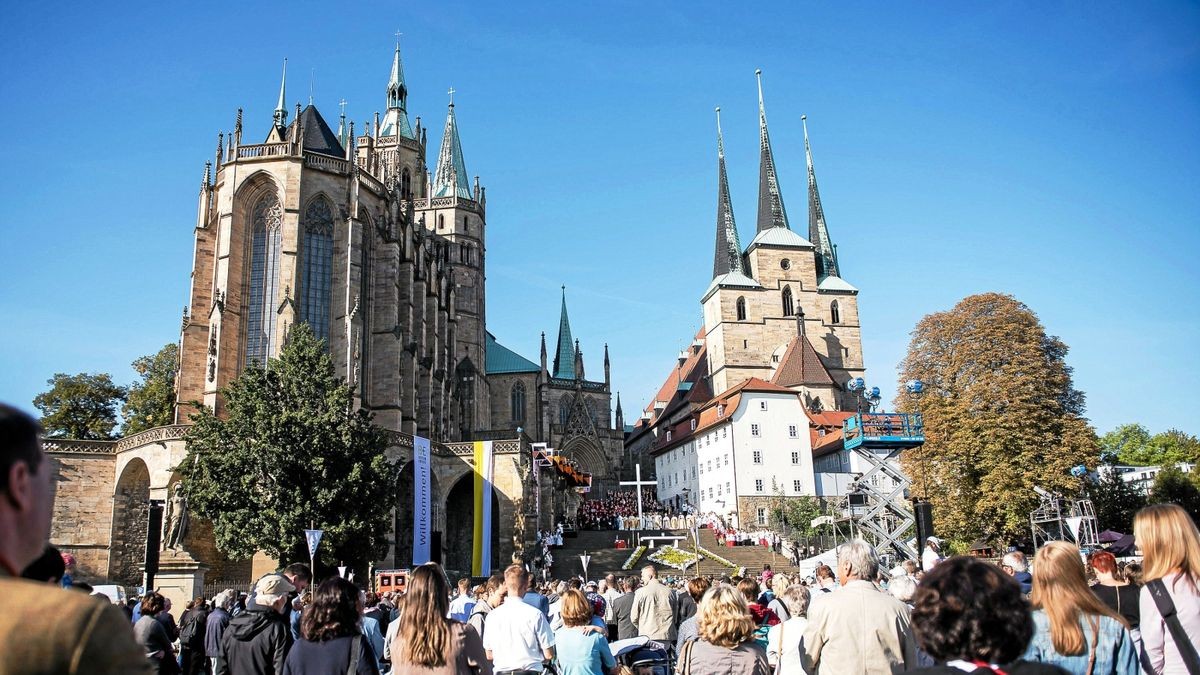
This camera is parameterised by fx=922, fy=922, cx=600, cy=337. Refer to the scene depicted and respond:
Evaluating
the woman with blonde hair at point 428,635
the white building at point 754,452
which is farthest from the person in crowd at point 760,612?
the white building at point 754,452

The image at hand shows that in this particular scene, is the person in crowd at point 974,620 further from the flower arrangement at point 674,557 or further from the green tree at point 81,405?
the green tree at point 81,405

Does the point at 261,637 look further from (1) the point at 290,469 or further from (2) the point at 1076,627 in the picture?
(1) the point at 290,469

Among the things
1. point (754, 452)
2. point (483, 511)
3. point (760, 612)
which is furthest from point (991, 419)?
point (760, 612)

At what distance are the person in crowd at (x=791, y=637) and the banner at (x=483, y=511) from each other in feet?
90.1

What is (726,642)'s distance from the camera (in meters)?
5.11

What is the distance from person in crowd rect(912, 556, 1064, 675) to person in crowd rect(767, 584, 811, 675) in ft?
9.35

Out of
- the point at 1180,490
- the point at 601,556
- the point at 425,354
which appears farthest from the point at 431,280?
the point at 1180,490

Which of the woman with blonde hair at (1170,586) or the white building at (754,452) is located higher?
the white building at (754,452)

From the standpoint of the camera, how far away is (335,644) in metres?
4.88

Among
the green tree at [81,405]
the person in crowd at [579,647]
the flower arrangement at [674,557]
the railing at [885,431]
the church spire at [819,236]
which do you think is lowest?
the flower arrangement at [674,557]

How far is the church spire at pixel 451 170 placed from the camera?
229 ft

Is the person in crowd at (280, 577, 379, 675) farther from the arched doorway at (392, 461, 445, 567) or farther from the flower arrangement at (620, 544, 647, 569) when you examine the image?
the flower arrangement at (620, 544, 647, 569)

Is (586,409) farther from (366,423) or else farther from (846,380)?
(366,423)

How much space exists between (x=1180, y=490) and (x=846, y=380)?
2782 centimetres
